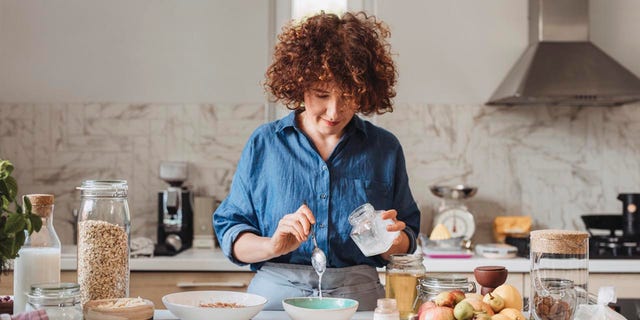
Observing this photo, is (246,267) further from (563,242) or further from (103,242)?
(563,242)

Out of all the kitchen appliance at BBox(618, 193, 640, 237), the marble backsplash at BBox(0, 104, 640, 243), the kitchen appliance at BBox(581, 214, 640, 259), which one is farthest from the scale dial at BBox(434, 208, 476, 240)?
the kitchen appliance at BBox(618, 193, 640, 237)

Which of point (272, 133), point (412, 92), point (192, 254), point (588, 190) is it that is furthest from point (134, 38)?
point (588, 190)

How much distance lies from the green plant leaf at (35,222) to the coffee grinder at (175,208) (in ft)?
6.45

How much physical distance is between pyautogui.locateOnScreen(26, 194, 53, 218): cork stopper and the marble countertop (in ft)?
5.22

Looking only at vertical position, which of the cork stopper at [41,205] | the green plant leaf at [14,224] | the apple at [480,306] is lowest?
the apple at [480,306]

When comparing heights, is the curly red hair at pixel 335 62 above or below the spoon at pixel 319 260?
above

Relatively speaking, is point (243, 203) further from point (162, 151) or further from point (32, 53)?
point (32, 53)

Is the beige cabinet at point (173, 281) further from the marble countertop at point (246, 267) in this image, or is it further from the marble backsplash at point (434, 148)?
Answer: the marble backsplash at point (434, 148)

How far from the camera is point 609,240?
3.49 meters

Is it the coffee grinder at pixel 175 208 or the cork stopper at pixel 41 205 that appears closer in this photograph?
the cork stopper at pixel 41 205

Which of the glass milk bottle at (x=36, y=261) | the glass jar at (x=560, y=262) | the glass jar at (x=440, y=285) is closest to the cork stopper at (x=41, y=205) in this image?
the glass milk bottle at (x=36, y=261)

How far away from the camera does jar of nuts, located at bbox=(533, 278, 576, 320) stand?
1.63 metres

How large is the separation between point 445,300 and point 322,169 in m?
0.73

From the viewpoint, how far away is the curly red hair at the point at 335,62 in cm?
210
